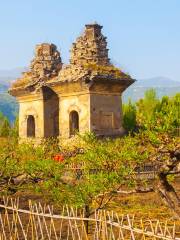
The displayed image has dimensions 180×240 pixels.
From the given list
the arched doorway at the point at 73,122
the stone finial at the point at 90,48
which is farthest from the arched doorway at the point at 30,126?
the stone finial at the point at 90,48

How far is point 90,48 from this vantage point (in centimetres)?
2848

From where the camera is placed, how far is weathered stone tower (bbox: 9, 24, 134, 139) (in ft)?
89.4

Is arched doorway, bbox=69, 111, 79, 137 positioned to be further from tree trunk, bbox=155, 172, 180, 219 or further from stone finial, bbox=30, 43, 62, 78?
tree trunk, bbox=155, 172, 180, 219

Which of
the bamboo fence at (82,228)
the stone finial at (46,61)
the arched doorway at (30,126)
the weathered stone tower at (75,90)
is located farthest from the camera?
the arched doorway at (30,126)

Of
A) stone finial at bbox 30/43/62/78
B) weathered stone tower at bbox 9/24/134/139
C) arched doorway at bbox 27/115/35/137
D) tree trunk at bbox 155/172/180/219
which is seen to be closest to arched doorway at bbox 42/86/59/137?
weathered stone tower at bbox 9/24/134/139

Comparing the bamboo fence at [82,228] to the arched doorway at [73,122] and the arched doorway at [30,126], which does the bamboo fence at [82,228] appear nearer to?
the arched doorway at [73,122]

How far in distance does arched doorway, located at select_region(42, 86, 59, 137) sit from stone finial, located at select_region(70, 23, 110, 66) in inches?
124

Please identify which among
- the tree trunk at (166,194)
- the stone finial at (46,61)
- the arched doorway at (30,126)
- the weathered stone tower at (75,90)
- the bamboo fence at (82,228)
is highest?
the stone finial at (46,61)

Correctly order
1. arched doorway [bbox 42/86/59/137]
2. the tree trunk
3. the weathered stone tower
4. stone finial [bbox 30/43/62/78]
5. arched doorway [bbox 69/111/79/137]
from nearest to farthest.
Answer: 1. the tree trunk
2. the weathered stone tower
3. arched doorway [bbox 69/111/79/137]
4. arched doorway [bbox 42/86/59/137]
5. stone finial [bbox 30/43/62/78]

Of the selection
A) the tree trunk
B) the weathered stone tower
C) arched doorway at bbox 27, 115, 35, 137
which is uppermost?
the weathered stone tower

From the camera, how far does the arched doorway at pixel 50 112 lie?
30.7 metres

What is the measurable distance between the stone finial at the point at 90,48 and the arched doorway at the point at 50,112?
316 cm

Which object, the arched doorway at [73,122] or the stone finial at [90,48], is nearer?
the stone finial at [90,48]

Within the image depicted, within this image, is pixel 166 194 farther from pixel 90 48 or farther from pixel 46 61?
pixel 46 61
